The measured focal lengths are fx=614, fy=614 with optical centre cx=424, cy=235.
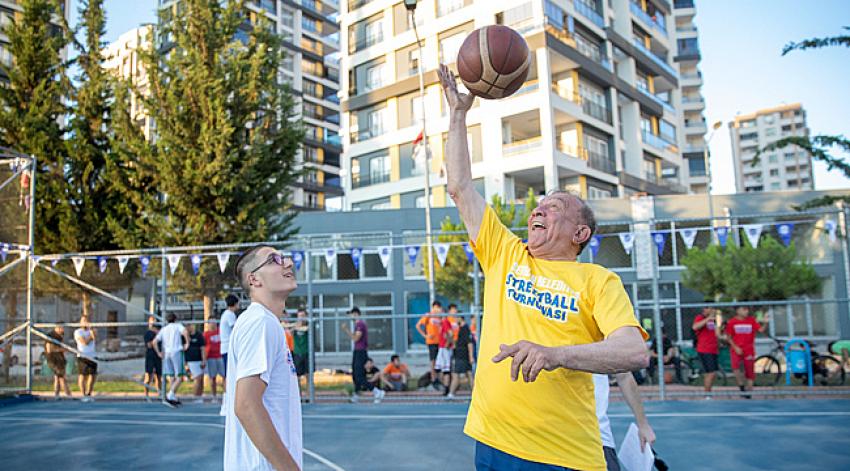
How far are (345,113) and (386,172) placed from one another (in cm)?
564

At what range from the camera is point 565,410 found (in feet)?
8.77

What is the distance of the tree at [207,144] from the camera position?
15.8 meters

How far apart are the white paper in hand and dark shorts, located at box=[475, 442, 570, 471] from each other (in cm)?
150

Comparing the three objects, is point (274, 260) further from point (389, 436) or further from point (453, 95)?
point (389, 436)

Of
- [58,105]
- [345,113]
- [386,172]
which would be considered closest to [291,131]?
[58,105]

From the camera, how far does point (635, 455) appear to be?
398 centimetres

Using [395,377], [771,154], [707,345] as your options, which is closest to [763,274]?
[707,345]

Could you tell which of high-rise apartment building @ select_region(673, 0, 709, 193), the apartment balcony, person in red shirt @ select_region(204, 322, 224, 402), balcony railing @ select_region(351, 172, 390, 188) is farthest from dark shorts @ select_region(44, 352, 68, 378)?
high-rise apartment building @ select_region(673, 0, 709, 193)

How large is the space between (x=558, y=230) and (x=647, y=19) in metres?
47.5

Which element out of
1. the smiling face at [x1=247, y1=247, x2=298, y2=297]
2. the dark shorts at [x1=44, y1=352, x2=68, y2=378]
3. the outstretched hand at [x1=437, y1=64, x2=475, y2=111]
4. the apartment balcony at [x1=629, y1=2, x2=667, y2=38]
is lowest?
the dark shorts at [x1=44, y1=352, x2=68, y2=378]

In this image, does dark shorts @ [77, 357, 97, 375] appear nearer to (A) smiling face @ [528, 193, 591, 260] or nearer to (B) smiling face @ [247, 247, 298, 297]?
(B) smiling face @ [247, 247, 298, 297]

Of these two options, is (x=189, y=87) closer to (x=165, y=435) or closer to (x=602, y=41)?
(x=165, y=435)

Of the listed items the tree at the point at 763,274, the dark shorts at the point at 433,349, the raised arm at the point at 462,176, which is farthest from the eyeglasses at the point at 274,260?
the tree at the point at 763,274

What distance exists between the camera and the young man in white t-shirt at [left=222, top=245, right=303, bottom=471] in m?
2.61
